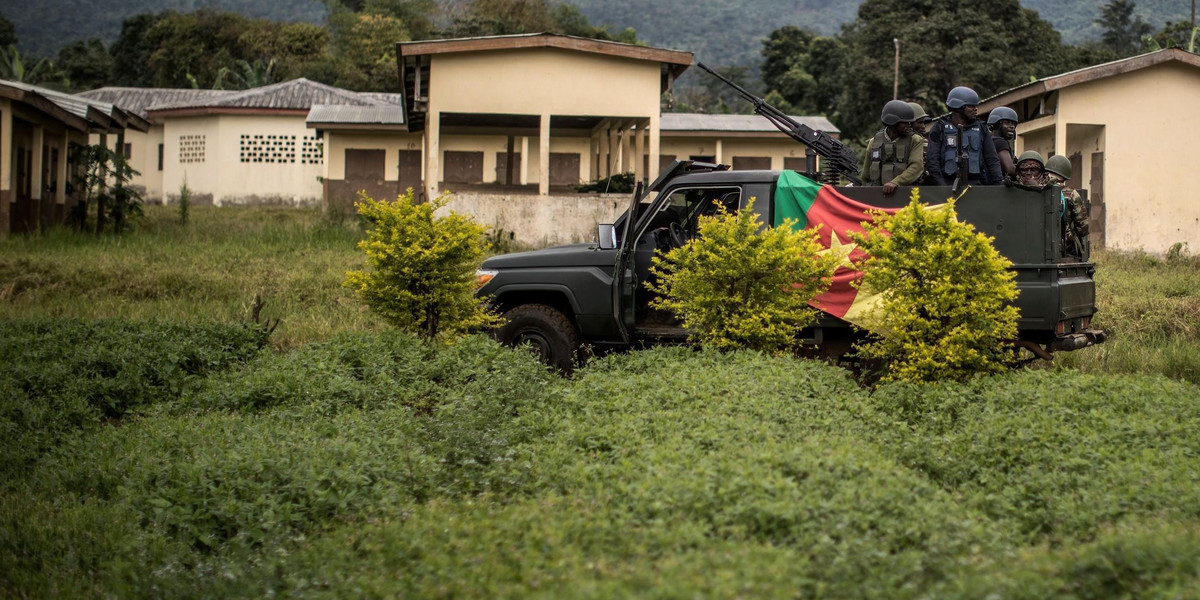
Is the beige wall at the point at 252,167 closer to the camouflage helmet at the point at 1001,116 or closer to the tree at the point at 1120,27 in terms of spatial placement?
the camouflage helmet at the point at 1001,116

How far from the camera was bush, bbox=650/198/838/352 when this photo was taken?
898cm

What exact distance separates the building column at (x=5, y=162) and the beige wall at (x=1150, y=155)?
1889 centimetres

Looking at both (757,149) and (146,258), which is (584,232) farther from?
(757,149)

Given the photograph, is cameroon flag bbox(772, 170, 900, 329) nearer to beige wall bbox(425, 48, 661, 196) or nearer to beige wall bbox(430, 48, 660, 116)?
beige wall bbox(425, 48, 661, 196)

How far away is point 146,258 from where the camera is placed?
17.3 metres

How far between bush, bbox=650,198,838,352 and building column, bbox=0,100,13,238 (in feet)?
46.6

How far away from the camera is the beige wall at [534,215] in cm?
2095

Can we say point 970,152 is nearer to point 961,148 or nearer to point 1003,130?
point 961,148

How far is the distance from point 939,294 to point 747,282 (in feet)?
5.17

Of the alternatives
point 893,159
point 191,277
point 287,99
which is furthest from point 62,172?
point 893,159

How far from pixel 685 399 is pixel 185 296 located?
9.85 m

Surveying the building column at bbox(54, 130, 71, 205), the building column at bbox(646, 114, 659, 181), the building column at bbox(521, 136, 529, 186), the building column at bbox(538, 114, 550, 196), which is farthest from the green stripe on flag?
the building column at bbox(521, 136, 529, 186)

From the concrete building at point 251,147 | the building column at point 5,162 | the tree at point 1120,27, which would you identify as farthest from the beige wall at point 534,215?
the tree at point 1120,27

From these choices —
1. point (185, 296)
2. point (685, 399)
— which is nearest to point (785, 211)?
point (685, 399)
